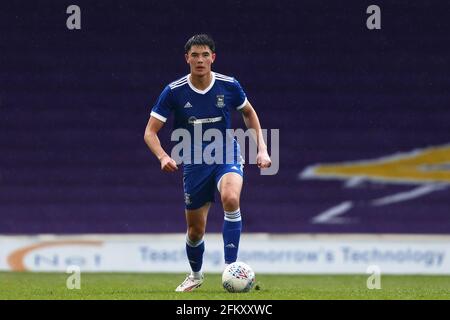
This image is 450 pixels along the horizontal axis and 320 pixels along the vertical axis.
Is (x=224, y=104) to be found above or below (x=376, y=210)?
above

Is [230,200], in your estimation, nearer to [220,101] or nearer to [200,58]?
[220,101]

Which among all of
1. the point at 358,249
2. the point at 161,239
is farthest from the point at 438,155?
the point at 161,239

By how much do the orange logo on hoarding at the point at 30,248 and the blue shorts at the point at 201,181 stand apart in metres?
5.27

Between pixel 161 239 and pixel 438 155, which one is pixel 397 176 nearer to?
pixel 438 155

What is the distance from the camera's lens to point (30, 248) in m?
14.3

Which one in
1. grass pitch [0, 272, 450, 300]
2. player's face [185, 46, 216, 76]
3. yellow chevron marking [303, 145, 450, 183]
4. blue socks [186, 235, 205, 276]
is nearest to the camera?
grass pitch [0, 272, 450, 300]

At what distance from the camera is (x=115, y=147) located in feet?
48.6

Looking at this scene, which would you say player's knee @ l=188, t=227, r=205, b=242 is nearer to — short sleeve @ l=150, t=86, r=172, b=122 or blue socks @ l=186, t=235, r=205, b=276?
blue socks @ l=186, t=235, r=205, b=276

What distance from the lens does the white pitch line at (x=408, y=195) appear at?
48.4 feet

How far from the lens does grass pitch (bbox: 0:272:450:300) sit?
27.2ft

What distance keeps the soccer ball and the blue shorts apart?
0.92 m

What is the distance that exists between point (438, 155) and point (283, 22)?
2652 mm

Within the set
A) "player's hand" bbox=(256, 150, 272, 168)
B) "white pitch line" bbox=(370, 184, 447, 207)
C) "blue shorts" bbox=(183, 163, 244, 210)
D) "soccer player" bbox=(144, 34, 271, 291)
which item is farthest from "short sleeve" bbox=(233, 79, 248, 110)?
"white pitch line" bbox=(370, 184, 447, 207)

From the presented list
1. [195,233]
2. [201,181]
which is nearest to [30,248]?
[195,233]
